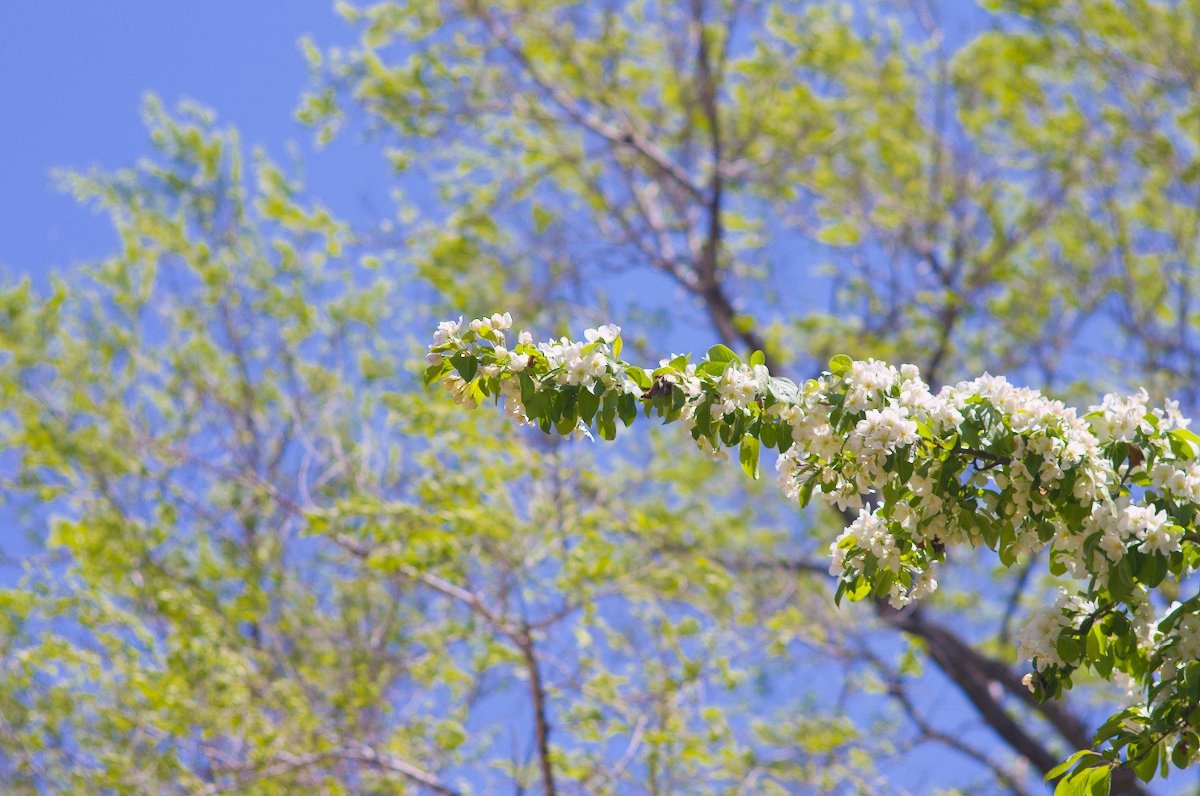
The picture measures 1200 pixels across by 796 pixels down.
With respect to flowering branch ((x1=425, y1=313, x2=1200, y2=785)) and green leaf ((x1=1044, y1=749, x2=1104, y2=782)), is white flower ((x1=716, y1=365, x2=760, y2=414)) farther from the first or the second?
green leaf ((x1=1044, y1=749, x2=1104, y2=782))

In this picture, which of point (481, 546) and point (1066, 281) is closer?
point (481, 546)

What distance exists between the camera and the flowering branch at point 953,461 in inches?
89.3

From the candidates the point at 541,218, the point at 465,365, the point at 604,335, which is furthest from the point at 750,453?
the point at 541,218

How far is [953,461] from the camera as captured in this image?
2.32 meters

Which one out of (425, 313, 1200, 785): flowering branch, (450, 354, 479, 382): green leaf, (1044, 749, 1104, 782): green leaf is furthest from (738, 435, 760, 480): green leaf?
(1044, 749, 1104, 782): green leaf

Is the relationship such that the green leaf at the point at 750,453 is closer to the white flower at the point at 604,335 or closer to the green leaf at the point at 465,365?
the white flower at the point at 604,335

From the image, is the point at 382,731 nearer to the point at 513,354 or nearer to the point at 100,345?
the point at 100,345

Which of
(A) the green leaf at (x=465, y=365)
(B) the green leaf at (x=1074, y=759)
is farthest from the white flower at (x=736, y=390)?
(B) the green leaf at (x=1074, y=759)

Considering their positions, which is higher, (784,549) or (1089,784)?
(784,549)

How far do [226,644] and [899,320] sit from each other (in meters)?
4.75

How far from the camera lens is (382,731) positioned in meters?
6.35

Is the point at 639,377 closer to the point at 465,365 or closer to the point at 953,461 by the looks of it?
the point at 465,365

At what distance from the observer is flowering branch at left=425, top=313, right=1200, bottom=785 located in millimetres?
2268

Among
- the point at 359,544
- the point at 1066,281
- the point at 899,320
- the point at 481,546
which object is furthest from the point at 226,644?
the point at 1066,281
